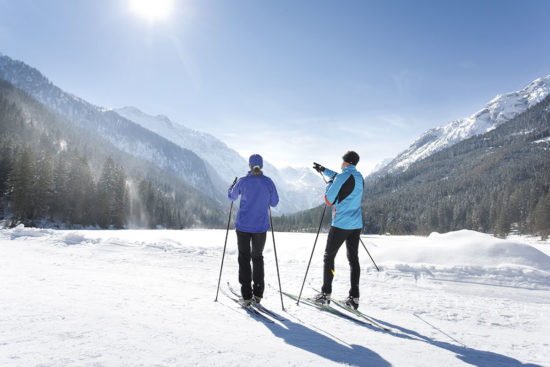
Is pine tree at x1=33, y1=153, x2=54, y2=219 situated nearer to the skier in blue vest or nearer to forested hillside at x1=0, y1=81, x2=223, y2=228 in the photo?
forested hillside at x1=0, y1=81, x2=223, y2=228

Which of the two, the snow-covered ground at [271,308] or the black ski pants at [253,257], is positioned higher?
the black ski pants at [253,257]

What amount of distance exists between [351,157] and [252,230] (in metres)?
2.40

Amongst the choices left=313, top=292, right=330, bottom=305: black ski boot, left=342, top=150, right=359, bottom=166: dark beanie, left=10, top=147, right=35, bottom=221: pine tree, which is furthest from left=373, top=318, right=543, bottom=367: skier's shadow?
left=10, top=147, right=35, bottom=221: pine tree

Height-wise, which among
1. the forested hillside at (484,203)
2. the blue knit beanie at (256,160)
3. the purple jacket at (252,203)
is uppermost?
the forested hillside at (484,203)

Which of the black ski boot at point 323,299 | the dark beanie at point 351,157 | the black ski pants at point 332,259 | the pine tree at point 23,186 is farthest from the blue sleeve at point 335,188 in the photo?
the pine tree at point 23,186

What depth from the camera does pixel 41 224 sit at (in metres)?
41.0

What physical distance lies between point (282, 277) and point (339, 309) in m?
2.46

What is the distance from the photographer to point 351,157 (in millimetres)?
5215

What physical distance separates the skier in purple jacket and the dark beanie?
1740 millimetres

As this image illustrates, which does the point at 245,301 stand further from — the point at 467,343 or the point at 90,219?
the point at 90,219

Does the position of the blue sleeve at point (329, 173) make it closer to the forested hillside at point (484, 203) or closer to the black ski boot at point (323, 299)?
the black ski boot at point (323, 299)

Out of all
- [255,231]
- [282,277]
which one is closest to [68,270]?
[255,231]

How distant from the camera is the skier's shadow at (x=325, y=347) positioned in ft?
9.16

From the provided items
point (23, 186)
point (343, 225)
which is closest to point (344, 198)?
point (343, 225)
